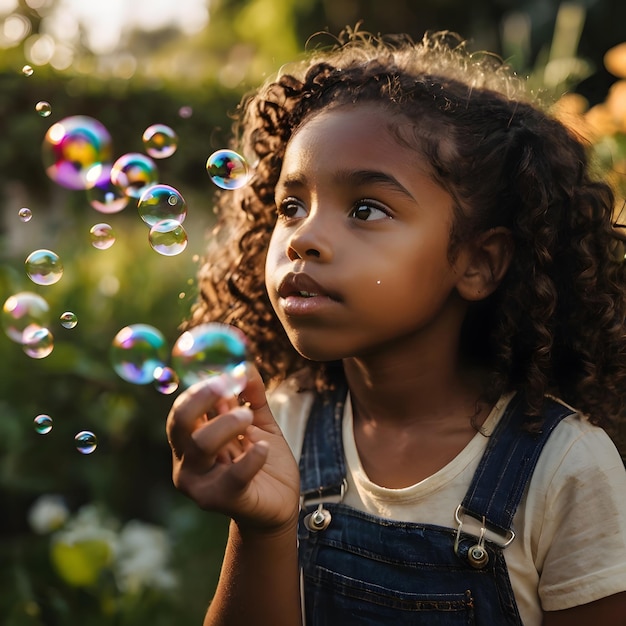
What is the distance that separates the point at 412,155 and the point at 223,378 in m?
0.58

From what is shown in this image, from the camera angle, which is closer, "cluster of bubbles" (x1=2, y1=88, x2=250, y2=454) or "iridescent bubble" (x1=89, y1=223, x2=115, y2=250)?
"cluster of bubbles" (x1=2, y1=88, x2=250, y2=454)

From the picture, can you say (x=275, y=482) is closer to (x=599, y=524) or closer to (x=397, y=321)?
(x=397, y=321)

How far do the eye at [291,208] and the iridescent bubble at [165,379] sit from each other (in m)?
0.39

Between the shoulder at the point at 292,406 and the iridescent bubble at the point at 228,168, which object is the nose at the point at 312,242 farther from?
the shoulder at the point at 292,406

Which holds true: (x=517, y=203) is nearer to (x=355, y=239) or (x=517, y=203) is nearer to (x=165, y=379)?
(x=355, y=239)

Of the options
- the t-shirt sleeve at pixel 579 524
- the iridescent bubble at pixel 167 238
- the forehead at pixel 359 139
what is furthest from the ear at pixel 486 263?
the iridescent bubble at pixel 167 238

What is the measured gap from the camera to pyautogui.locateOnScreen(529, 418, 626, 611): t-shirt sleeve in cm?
157

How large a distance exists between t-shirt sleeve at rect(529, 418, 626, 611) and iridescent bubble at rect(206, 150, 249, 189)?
0.87 meters

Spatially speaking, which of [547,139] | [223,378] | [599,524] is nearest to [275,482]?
[223,378]

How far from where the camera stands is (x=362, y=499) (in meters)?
1.78

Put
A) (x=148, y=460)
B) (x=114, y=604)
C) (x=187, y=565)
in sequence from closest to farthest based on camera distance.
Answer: (x=114, y=604), (x=187, y=565), (x=148, y=460)

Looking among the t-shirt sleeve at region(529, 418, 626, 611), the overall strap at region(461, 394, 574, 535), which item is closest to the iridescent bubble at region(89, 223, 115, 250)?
the overall strap at region(461, 394, 574, 535)

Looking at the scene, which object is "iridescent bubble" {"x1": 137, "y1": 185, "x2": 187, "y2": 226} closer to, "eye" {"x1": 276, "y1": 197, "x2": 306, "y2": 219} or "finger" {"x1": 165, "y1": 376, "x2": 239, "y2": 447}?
"eye" {"x1": 276, "y1": 197, "x2": 306, "y2": 219}

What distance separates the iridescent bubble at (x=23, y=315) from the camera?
6.47 feet
